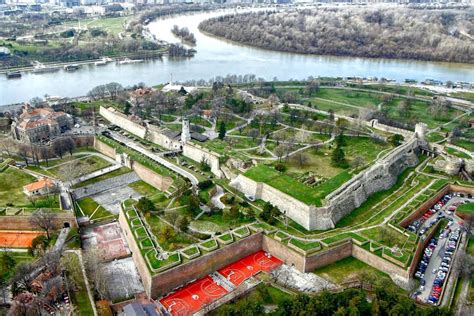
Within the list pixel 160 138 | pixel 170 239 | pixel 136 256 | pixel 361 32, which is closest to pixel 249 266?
pixel 170 239

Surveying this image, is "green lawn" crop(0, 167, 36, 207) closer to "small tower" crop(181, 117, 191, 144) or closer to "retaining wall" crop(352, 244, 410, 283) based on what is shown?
"small tower" crop(181, 117, 191, 144)

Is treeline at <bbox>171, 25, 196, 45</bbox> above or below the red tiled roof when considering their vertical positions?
above

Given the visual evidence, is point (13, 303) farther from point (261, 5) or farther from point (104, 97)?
point (261, 5)

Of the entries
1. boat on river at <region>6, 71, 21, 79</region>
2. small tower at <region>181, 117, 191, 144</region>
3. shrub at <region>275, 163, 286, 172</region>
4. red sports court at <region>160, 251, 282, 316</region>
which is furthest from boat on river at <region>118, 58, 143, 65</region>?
red sports court at <region>160, 251, 282, 316</region>

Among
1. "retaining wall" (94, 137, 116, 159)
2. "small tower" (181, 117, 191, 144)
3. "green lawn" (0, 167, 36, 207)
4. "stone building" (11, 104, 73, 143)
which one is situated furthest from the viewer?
"stone building" (11, 104, 73, 143)

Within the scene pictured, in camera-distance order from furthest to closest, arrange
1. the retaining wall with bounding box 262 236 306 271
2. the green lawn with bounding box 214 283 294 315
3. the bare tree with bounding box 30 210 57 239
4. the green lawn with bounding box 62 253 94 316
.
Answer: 1. the bare tree with bounding box 30 210 57 239
2. the retaining wall with bounding box 262 236 306 271
3. the green lawn with bounding box 214 283 294 315
4. the green lawn with bounding box 62 253 94 316

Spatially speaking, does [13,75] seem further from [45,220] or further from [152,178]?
[45,220]
